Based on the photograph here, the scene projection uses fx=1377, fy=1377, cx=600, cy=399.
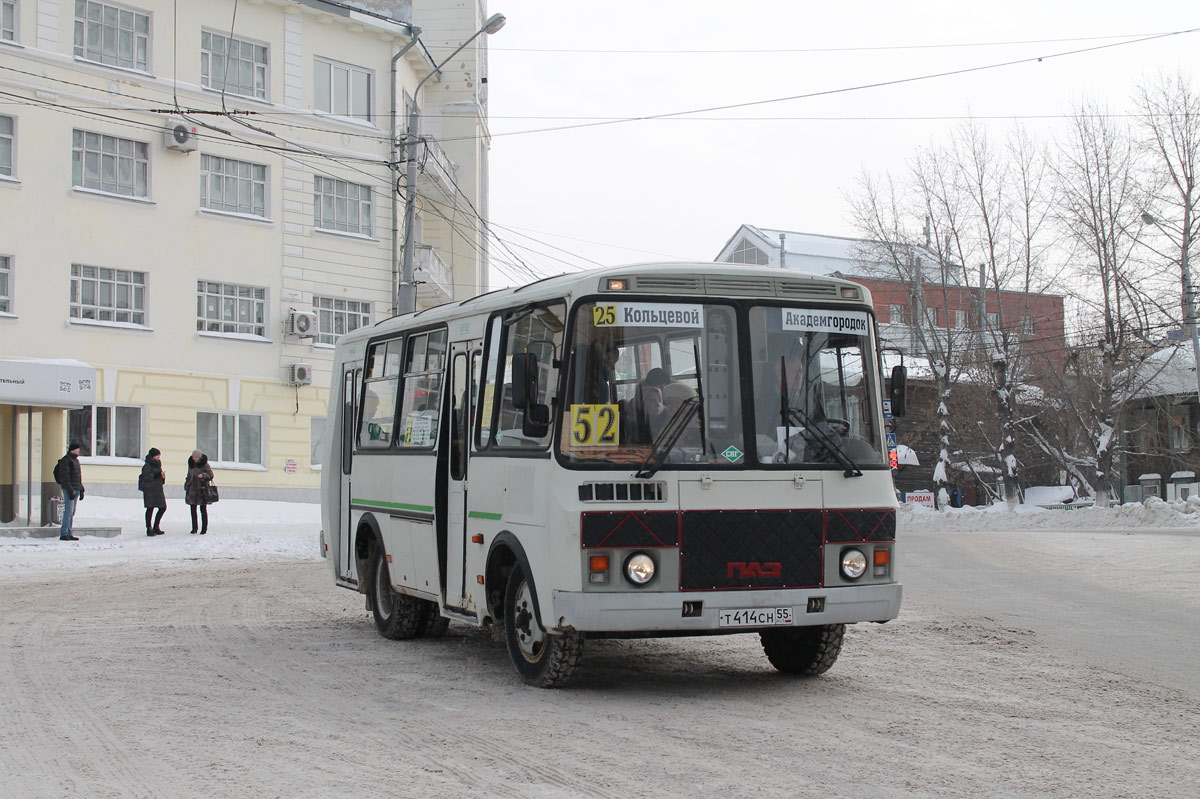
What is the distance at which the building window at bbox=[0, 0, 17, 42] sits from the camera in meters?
32.9

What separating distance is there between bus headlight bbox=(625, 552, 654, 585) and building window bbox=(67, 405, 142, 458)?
28.2 meters

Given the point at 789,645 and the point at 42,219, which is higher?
the point at 42,219

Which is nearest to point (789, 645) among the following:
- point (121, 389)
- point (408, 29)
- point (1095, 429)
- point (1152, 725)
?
point (1152, 725)

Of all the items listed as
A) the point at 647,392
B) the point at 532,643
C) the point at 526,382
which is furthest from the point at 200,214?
the point at 647,392

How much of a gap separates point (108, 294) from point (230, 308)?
3.34 meters

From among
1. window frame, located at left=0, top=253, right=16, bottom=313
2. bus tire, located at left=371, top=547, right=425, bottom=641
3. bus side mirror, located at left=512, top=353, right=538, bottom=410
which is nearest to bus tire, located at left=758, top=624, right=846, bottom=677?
bus side mirror, located at left=512, top=353, right=538, bottom=410

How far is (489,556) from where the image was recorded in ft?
30.9

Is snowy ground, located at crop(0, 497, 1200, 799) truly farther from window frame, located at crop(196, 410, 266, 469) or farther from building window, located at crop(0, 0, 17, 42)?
building window, located at crop(0, 0, 17, 42)

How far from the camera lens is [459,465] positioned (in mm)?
10125

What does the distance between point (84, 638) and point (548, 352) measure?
18.1ft

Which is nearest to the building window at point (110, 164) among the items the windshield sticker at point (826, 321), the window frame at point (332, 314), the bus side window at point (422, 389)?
the window frame at point (332, 314)

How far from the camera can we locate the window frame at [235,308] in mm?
36125

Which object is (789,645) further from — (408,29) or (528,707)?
(408,29)

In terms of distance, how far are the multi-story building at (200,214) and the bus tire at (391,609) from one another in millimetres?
19735
